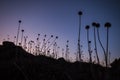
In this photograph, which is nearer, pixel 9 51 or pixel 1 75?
pixel 1 75

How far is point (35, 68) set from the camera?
7.86 m

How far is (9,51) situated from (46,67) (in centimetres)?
554

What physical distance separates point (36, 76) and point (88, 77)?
1.84m

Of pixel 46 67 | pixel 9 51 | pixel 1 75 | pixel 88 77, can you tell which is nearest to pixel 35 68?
pixel 46 67

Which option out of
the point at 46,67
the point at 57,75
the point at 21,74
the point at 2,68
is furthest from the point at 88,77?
the point at 2,68

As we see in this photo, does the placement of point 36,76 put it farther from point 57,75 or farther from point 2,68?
point 2,68

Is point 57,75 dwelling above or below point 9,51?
below

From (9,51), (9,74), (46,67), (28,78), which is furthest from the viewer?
(9,51)

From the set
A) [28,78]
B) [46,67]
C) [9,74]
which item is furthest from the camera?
[46,67]

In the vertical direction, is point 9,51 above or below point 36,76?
above

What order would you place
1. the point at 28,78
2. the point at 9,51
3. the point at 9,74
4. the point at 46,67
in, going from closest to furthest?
the point at 28,78, the point at 9,74, the point at 46,67, the point at 9,51

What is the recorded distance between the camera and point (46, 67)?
8203 mm

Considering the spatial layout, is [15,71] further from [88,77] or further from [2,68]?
[88,77]

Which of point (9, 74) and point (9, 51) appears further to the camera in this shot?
point (9, 51)
